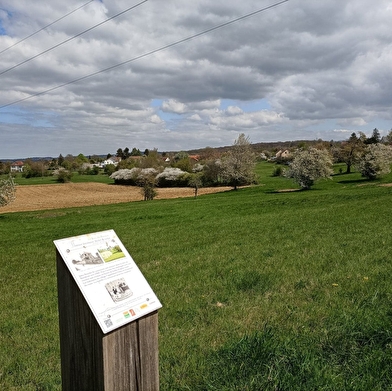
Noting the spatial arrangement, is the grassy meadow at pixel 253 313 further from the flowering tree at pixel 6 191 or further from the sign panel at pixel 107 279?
the flowering tree at pixel 6 191

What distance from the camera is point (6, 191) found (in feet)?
109

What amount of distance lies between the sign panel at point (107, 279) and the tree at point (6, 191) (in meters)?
35.2

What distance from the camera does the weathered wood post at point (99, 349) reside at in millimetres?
2004

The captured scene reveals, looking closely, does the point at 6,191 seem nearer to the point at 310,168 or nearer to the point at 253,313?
the point at 310,168

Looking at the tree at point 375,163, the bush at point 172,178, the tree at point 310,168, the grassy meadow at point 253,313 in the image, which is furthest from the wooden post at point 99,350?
the bush at point 172,178

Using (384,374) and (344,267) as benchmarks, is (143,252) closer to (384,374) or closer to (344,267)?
(344,267)

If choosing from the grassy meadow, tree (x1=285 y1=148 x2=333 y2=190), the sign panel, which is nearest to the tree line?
tree (x1=285 y1=148 x2=333 y2=190)

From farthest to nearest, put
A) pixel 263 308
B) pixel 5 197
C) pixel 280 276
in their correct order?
pixel 5 197 < pixel 280 276 < pixel 263 308

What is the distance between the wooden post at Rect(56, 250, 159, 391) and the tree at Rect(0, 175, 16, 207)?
35170 mm

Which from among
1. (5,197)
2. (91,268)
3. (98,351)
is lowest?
(5,197)

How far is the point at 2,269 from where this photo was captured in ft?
33.9

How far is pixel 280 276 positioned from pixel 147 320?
5.22m

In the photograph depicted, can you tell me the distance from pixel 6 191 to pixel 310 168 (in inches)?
1268

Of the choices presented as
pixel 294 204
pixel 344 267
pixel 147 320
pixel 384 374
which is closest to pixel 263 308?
pixel 384 374
